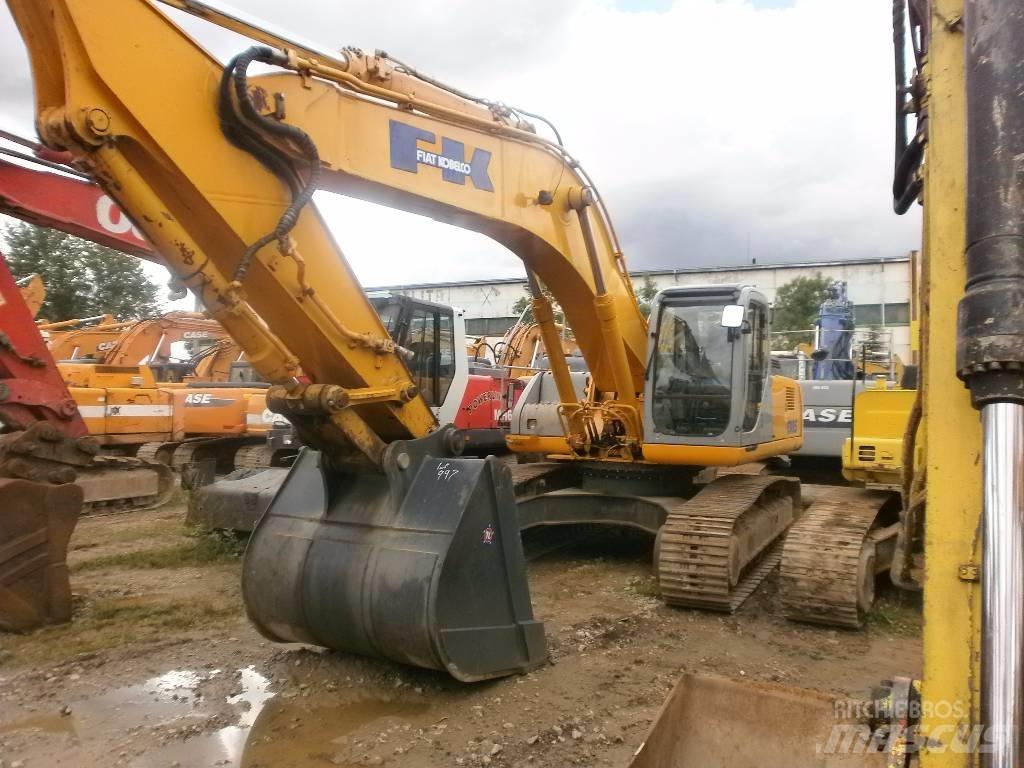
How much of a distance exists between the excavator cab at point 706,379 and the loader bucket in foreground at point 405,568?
8.18 feet

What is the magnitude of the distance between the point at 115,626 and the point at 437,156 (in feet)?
11.5

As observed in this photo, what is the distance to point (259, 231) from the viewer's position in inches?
135

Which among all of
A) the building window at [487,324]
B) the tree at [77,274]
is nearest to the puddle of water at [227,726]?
the tree at [77,274]

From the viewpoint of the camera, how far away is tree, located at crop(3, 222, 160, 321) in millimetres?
25797

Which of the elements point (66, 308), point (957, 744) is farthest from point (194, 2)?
point (66, 308)

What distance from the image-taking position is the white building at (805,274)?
38.8 m

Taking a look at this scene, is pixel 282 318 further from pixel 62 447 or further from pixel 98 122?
pixel 62 447

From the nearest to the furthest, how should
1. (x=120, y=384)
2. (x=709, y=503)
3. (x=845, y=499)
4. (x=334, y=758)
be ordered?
(x=334, y=758) < (x=709, y=503) < (x=845, y=499) < (x=120, y=384)

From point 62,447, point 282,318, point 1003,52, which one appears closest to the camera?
point 1003,52

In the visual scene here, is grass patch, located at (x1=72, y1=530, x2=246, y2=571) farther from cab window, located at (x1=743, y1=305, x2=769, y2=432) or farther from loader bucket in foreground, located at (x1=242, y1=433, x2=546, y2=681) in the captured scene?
cab window, located at (x1=743, y1=305, x2=769, y2=432)

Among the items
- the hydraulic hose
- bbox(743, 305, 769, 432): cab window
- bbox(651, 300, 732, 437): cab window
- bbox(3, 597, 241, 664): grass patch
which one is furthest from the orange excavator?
bbox(743, 305, 769, 432): cab window

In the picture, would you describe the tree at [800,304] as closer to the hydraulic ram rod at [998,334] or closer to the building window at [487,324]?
the building window at [487,324]

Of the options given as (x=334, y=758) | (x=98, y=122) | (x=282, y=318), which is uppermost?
(x=98, y=122)

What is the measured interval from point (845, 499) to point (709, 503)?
1237mm
